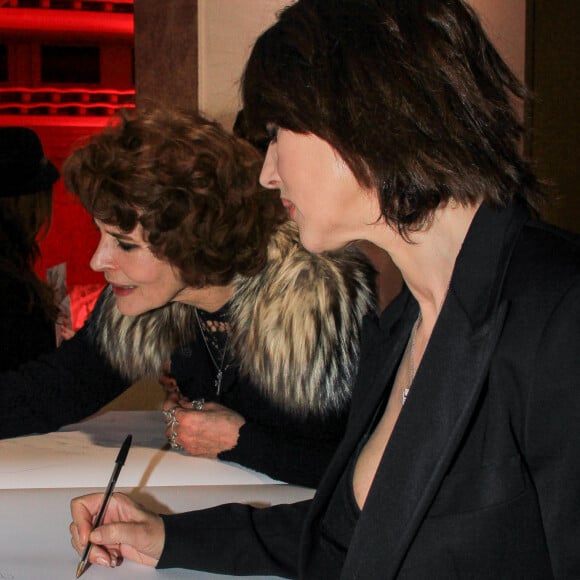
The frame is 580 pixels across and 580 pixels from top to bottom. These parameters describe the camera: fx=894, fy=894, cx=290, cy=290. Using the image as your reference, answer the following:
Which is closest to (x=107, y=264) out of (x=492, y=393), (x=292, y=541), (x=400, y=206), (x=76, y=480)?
(x=76, y=480)

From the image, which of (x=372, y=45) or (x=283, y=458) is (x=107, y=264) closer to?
(x=283, y=458)

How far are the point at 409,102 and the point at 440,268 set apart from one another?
0.63ft

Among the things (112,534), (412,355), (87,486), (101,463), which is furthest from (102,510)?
(412,355)

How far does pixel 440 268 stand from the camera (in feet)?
3.25

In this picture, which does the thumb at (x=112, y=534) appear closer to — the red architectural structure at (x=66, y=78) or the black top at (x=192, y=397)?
the black top at (x=192, y=397)

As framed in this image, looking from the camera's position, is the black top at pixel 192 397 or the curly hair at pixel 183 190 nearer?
the black top at pixel 192 397

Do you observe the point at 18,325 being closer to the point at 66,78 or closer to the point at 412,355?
the point at 412,355

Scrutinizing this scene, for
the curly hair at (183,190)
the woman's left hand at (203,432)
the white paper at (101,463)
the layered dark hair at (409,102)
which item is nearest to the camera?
the layered dark hair at (409,102)

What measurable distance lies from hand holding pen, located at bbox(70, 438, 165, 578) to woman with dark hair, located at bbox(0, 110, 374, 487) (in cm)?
40

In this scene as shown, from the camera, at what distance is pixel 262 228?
183 cm

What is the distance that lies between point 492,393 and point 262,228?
105 centimetres

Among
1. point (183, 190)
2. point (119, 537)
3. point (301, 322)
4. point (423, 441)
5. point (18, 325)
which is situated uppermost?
point (183, 190)

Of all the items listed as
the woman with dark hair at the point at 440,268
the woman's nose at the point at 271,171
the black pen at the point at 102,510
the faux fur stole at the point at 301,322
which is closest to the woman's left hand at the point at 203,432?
the faux fur stole at the point at 301,322

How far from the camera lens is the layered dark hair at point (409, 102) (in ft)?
3.01
